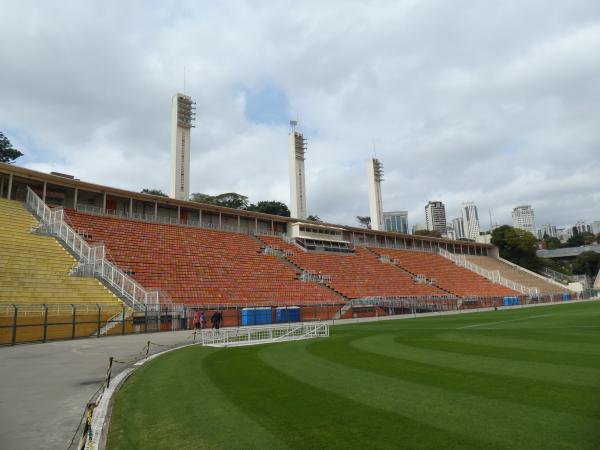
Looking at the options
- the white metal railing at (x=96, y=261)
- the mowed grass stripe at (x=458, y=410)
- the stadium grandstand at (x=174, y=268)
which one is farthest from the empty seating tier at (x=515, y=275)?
the mowed grass stripe at (x=458, y=410)

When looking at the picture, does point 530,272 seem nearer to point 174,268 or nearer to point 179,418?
point 174,268

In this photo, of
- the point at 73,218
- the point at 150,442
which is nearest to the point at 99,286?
the point at 73,218

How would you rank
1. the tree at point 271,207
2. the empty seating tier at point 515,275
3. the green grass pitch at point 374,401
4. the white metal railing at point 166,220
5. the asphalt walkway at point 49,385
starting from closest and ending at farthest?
the green grass pitch at point 374,401, the asphalt walkway at point 49,385, the white metal railing at point 166,220, the empty seating tier at point 515,275, the tree at point 271,207

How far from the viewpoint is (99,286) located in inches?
955

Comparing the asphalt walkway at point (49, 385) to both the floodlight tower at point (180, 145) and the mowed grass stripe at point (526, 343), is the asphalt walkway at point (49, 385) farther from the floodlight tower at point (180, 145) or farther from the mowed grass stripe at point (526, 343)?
the floodlight tower at point (180, 145)

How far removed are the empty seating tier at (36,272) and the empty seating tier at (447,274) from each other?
38.0 meters

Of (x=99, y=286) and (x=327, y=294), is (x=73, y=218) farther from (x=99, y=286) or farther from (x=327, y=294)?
(x=327, y=294)

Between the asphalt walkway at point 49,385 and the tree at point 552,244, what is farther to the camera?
the tree at point 552,244

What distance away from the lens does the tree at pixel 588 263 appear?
83144mm

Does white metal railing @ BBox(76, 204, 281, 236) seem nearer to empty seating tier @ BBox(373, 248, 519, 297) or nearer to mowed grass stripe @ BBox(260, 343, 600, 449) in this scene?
empty seating tier @ BBox(373, 248, 519, 297)

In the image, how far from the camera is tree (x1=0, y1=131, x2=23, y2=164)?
187 feet

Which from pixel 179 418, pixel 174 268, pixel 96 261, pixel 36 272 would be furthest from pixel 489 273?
pixel 179 418

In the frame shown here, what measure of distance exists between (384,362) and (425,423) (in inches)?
203

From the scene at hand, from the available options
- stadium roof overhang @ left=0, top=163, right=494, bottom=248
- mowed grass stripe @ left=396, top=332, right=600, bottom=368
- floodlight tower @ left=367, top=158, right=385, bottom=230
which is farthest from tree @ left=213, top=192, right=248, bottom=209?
mowed grass stripe @ left=396, top=332, right=600, bottom=368
